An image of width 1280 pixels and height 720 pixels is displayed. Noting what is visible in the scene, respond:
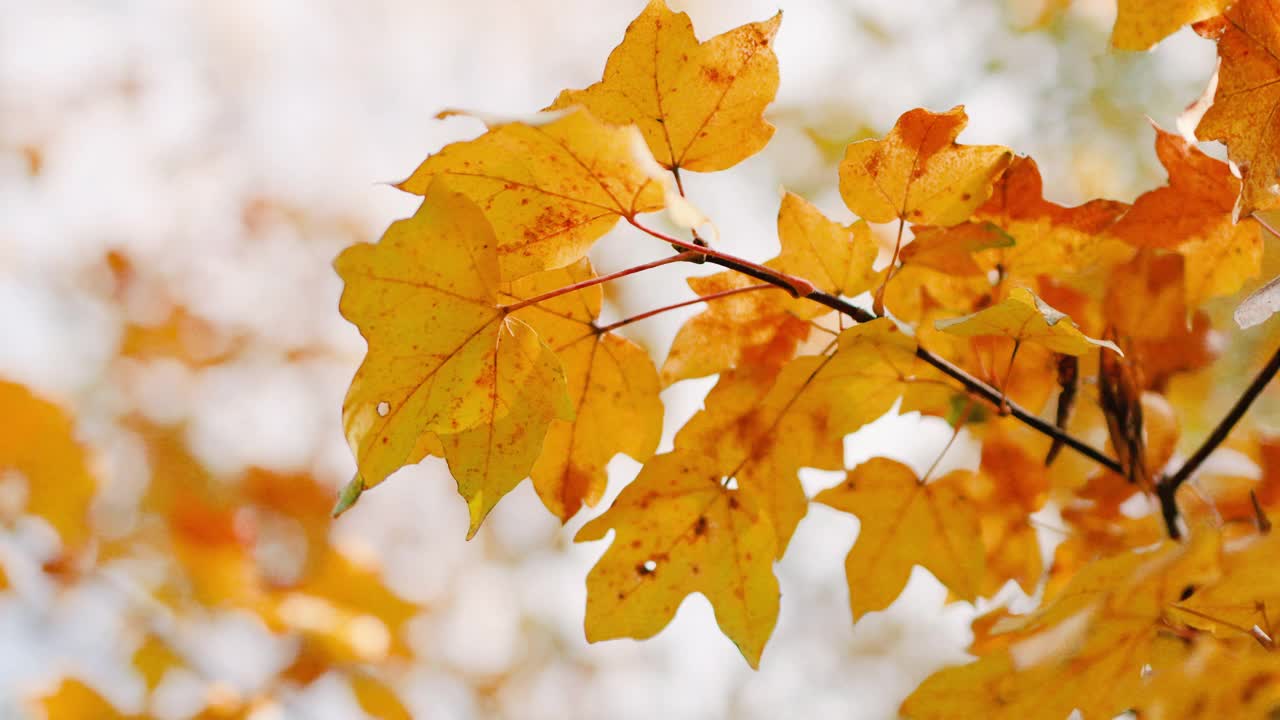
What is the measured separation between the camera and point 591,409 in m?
0.62

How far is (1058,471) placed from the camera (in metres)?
0.91

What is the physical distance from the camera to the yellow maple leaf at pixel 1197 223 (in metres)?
0.59

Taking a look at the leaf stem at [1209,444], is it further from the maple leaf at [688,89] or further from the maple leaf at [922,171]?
the maple leaf at [688,89]

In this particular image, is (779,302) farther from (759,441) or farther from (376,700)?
(376,700)

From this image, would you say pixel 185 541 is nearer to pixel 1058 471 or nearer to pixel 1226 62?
pixel 1058 471

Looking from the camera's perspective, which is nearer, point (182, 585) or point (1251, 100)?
point (1251, 100)

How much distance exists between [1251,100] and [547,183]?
419 millimetres

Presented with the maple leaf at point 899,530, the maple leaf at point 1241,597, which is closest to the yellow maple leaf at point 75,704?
the maple leaf at point 899,530

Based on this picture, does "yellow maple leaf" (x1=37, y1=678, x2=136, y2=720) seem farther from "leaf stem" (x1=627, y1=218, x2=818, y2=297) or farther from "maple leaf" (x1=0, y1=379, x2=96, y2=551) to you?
"leaf stem" (x1=627, y1=218, x2=818, y2=297)

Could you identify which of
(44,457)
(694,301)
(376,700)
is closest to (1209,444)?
(694,301)

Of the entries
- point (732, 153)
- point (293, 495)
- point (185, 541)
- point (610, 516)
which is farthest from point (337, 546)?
point (732, 153)

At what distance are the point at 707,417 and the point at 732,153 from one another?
0.18 metres

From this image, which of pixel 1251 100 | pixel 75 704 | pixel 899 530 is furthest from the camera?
pixel 75 704

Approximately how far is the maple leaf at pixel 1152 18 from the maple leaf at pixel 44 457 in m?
1.85
